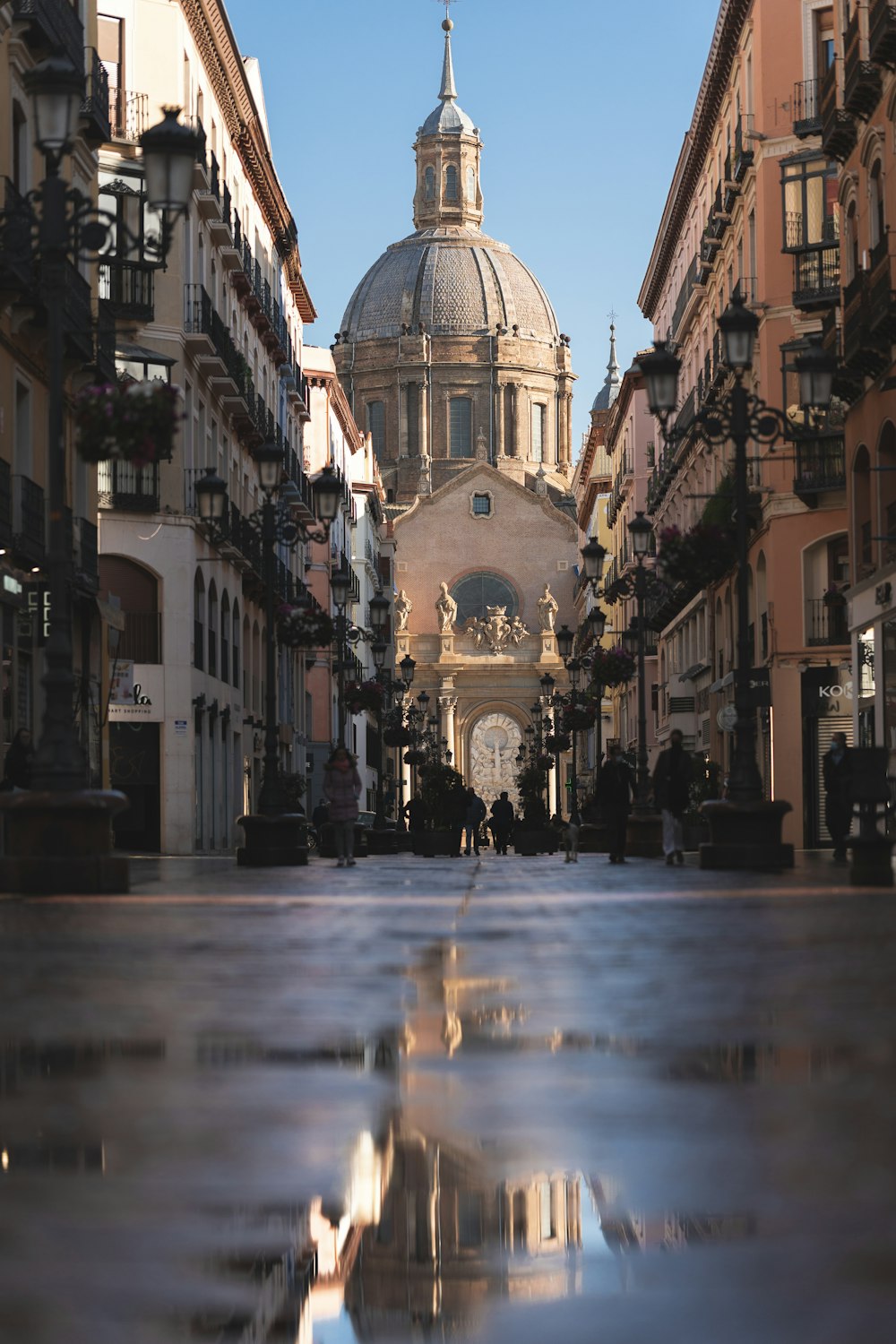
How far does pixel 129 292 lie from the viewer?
41.3 meters

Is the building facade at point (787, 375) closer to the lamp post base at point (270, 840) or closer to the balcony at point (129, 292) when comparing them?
the balcony at point (129, 292)

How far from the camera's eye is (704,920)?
13031 millimetres

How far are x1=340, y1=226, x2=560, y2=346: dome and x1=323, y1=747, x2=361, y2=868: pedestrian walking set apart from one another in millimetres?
113203

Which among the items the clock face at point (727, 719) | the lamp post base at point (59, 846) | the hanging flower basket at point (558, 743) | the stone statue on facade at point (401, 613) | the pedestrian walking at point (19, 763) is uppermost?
the stone statue on facade at point (401, 613)

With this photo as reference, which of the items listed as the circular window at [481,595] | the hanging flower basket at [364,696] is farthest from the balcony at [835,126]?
the circular window at [481,595]

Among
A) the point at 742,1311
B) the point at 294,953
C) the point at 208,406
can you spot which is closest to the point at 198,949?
the point at 294,953

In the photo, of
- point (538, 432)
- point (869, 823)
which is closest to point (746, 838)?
point (869, 823)

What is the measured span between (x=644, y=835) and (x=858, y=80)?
11.7 meters

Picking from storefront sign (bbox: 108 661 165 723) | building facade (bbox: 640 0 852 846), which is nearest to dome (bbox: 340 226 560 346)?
building facade (bbox: 640 0 852 846)

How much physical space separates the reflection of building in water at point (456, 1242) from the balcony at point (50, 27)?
23.5 m

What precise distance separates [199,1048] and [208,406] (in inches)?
1596

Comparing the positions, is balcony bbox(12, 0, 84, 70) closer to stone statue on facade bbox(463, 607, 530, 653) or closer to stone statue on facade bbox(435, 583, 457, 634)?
stone statue on facade bbox(463, 607, 530, 653)

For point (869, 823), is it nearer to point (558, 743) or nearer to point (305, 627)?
point (305, 627)

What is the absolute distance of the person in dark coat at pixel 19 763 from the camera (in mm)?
26047
